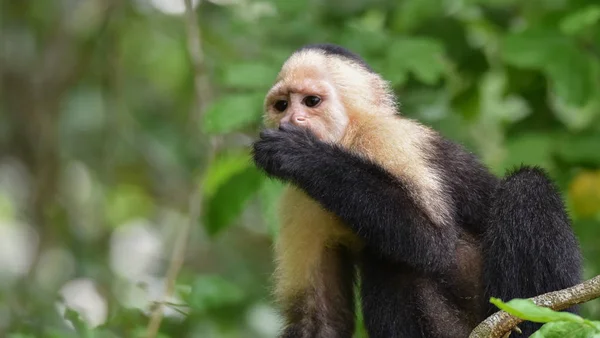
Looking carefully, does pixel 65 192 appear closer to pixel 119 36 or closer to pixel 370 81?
pixel 119 36

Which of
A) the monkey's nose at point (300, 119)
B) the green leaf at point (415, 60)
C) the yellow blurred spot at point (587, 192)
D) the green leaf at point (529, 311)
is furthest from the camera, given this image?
the yellow blurred spot at point (587, 192)

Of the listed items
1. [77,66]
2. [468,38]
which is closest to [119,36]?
[77,66]

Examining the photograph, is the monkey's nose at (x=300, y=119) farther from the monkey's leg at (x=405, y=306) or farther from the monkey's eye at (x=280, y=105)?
the monkey's leg at (x=405, y=306)

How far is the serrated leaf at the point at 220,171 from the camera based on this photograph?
5215 millimetres

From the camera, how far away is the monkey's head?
4.29 m

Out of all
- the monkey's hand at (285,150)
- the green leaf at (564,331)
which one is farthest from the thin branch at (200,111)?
the green leaf at (564,331)

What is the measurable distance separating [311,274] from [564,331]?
2052mm

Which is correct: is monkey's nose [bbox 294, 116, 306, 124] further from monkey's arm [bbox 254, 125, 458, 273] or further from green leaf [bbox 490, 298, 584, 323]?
green leaf [bbox 490, 298, 584, 323]

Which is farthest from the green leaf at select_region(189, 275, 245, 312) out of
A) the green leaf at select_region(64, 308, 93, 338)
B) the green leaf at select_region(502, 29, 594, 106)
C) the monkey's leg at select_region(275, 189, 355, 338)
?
the green leaf at select_region(502, 29, 594, 106)

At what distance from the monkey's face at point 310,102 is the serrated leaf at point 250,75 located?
379 millimetres

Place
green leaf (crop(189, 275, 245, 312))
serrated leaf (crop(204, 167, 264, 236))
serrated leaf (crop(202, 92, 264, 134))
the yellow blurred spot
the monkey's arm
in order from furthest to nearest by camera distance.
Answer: the yellow blurred spot, serrated leaf (crop(204, 167, 264, 236)), serrated leaf (crop(202, 92, 264, 134)), green leaf (crop(189, 275, 245, 312)), the monkey's arm

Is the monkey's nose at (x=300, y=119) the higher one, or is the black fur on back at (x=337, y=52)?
the black fur on back at (x=337, y=52)

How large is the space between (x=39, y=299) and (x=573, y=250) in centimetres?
399

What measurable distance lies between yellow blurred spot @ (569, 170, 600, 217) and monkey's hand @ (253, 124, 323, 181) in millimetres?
2293
